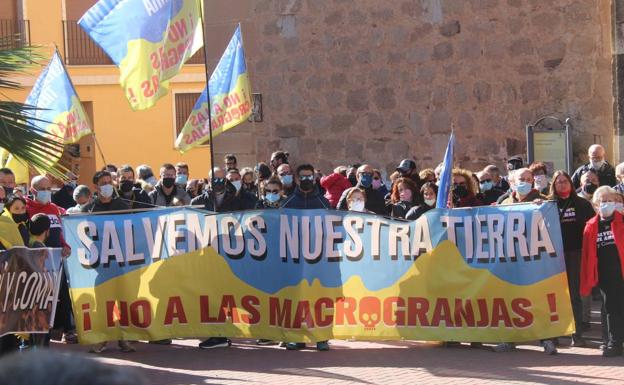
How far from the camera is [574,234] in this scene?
10.1 m

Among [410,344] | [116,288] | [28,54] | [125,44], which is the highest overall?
[125,44]

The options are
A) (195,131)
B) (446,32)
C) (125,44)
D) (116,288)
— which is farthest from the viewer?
(446,32)

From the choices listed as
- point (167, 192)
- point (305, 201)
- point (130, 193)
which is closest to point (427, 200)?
point (305, 201)

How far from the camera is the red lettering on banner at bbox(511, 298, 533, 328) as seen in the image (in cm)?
941

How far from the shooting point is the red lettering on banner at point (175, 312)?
33.0 feet

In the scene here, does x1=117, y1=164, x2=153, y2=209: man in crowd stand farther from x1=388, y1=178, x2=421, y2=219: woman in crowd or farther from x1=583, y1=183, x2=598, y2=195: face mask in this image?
x1=583, y1=183, x2=598, y2=195: face mask

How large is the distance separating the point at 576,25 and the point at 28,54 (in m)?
10.1

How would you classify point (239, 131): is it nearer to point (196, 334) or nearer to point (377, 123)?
point (377, 123)

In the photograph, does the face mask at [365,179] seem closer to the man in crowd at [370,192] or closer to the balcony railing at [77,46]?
the man in crowd at [370,192]

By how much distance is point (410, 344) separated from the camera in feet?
33.9

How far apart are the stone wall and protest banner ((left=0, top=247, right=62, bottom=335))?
7941mm

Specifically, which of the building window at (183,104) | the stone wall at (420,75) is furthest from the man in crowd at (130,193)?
the building window at (183,104)

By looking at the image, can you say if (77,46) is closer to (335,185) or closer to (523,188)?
(335,185)

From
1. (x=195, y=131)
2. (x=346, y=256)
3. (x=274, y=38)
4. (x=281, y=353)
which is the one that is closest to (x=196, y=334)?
(x=281, y=353)
